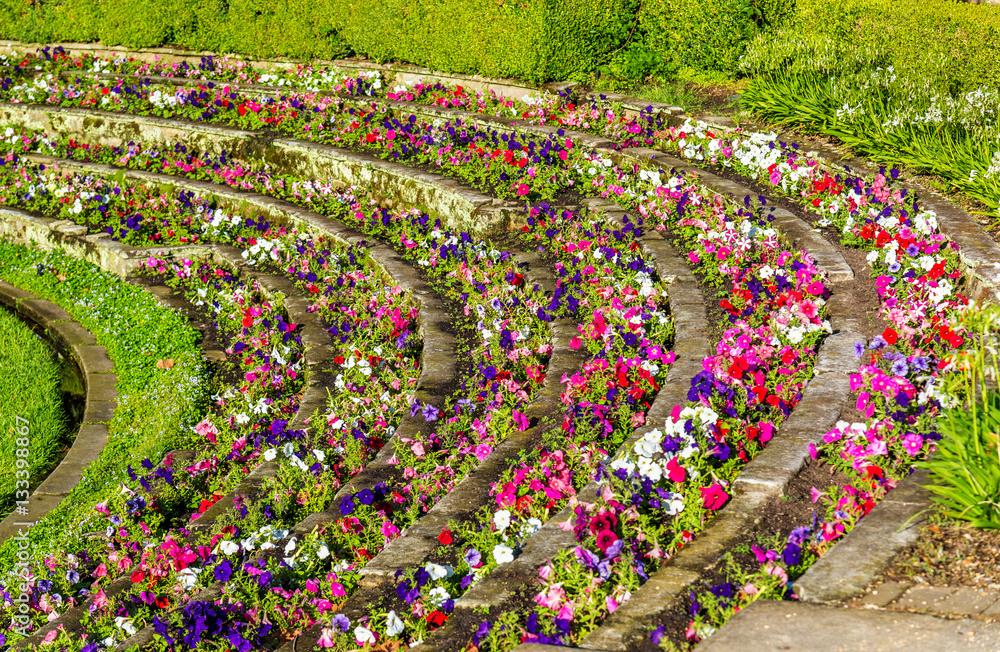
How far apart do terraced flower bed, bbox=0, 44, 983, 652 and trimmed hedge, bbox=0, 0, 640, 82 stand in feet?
2.28

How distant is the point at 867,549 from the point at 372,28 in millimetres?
9651

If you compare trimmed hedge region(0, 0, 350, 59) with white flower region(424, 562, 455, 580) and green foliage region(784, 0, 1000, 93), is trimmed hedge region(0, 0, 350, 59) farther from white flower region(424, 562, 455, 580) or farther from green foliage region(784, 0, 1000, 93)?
white flower region(424, 562, 455, 580)

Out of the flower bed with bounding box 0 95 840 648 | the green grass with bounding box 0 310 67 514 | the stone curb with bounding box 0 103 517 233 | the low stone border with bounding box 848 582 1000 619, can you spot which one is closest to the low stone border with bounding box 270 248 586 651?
the low stone border with bounding box 848 582 1000 619

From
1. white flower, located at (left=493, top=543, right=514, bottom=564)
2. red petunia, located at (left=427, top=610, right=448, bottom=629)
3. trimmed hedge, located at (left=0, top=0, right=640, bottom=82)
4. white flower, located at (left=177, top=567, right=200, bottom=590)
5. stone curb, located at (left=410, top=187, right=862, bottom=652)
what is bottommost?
white flower, located at (left=177, top=567, right=200, bottom=590)

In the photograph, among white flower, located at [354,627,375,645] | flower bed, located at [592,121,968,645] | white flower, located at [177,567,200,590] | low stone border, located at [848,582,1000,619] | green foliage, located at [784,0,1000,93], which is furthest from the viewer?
green foliage, located at [784,0,1000,93]

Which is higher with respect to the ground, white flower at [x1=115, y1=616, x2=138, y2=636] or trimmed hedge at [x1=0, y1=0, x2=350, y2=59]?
trimmed hedge at [x1=0, y1=0, x2=350, y2=59]

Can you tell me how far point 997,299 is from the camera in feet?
13.5

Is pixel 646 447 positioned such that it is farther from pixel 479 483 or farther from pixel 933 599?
pixel 933 599

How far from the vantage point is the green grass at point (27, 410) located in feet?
18.1

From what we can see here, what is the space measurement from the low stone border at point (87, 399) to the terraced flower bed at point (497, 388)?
5.4 inches

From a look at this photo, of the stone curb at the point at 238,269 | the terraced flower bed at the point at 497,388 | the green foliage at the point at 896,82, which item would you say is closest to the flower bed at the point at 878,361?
the terraced flower bed at the point at 497,388

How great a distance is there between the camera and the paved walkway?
2.34m

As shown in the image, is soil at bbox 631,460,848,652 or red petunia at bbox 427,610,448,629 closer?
soil at bbox 631,460,848,652

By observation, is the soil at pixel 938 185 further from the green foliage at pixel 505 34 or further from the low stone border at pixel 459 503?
the green foliage at pixel 505 34
